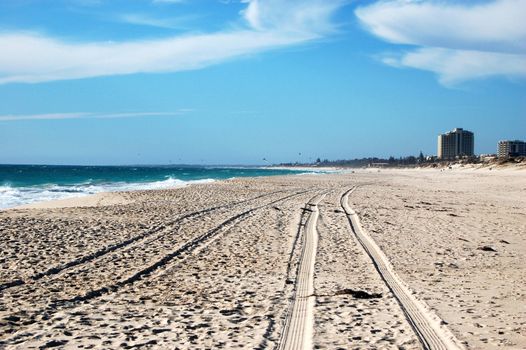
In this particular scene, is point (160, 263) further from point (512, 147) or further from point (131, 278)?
point (512, 147)

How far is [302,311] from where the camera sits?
6375 mm

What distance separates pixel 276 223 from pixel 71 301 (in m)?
9.13

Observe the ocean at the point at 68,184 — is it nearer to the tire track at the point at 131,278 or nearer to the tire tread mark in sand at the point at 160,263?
the tire tread mark in sand at the point at 160,263

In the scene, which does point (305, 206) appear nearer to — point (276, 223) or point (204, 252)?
point (276, 223)

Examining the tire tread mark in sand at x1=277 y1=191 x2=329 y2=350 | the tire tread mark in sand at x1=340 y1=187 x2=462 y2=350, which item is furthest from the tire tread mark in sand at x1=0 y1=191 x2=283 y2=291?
the tire tread mark in sand at x1=340 y1=187 x2=462 y2=350

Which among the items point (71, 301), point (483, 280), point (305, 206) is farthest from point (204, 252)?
point (305, 206)

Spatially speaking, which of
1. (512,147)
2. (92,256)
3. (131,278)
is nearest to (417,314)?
(131,278)

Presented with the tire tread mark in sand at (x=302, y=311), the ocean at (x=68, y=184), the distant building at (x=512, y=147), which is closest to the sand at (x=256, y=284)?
the tire tread mark in sand at (x=302, y=311)

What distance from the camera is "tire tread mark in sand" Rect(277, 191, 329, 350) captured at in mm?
5258

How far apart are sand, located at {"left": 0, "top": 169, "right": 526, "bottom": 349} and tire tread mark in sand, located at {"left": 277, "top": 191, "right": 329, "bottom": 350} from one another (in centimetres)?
2

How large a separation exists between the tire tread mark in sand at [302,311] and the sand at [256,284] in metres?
0.02

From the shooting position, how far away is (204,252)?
10508 millimetres

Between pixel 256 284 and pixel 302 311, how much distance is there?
1.64 meters

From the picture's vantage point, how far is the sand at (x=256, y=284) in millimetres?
5457
